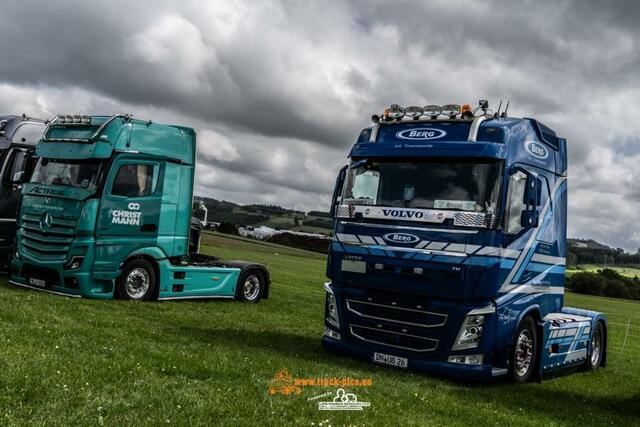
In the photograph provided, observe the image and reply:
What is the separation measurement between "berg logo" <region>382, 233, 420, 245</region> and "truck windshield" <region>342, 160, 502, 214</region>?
47cm

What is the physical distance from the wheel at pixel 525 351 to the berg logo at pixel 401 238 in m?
2.18

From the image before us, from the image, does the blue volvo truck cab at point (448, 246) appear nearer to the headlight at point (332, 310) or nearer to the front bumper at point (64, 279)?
the headlight at point (332, 310)

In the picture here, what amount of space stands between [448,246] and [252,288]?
9.95 meters

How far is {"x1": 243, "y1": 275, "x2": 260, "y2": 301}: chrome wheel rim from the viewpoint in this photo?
1842 centimetres

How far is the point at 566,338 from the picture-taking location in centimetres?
1174

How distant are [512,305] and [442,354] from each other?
1.30 meters

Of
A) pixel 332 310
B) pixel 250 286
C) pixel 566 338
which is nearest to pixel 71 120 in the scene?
pixel 250 286

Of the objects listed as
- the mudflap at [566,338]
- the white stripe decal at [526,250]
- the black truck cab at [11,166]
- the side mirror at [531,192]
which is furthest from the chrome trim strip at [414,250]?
the black truck cab at [11,166]

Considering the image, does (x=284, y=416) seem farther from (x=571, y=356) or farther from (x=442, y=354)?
(x=571, y=356)

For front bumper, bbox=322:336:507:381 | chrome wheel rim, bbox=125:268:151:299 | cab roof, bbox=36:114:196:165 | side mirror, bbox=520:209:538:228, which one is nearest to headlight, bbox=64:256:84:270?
chrome wheel rim, bbox=125:268:151:299

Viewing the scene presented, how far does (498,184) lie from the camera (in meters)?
9.58

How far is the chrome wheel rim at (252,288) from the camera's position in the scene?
1842 centimetres

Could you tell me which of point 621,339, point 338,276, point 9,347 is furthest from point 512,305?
point 621,339

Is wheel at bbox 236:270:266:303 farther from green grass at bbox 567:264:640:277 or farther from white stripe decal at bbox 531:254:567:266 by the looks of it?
green grass at bbox 567:264:640:277
